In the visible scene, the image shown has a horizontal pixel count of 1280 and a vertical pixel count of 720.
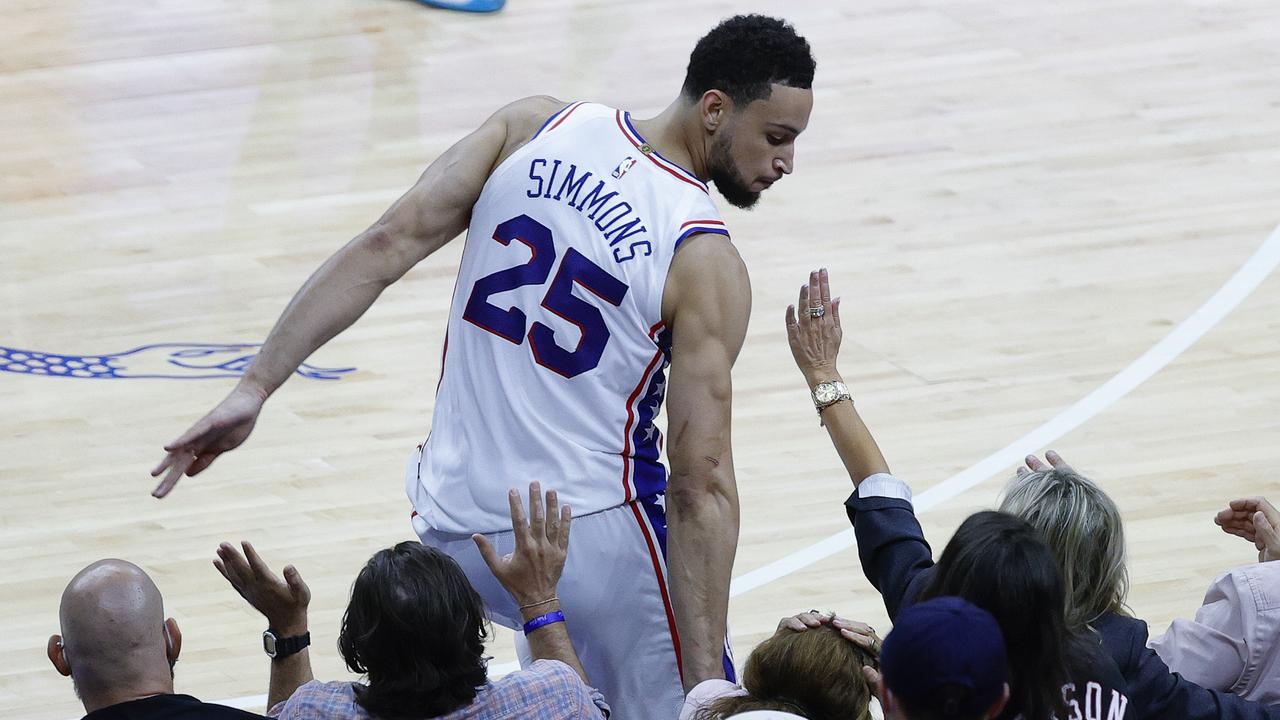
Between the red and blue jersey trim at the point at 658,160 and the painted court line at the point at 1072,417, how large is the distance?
198cm

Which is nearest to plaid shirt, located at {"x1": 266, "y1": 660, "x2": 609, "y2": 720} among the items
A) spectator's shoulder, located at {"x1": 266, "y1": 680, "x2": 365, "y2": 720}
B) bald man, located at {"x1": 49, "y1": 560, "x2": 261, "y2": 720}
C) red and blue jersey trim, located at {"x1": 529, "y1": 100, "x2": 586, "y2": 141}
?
spectator's shoulder, located at {"x1": 266, "y1": 680, "x2": 365, "y2": 720}

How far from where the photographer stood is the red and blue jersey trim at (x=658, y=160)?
12.4 feet

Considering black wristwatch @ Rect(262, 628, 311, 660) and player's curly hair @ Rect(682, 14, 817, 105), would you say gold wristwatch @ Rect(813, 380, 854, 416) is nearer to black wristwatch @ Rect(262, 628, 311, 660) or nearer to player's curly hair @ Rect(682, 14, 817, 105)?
player's curly hair @ Rect(682, 14, 817, 105)

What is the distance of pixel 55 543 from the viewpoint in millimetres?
5852

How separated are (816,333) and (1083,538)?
33.8 inches

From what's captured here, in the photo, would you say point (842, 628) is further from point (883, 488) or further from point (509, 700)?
point (509, 700)

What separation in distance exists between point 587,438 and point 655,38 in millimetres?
7063

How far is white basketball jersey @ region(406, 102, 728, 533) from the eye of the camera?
3654mm

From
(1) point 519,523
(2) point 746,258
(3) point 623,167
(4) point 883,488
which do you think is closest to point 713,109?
(3) point 623,167

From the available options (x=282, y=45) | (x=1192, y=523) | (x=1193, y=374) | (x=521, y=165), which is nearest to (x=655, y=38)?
(x=282, y=45)

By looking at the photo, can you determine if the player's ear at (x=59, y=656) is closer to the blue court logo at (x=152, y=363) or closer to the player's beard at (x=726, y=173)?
the player's beard at (x=726, y=173)

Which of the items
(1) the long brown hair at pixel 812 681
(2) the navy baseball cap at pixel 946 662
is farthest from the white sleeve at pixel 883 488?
(2) the navy baseball cap at pixel 946 662

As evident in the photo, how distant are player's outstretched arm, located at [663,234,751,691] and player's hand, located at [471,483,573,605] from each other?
34cm

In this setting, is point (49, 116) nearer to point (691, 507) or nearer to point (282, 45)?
point (282, 45)
